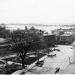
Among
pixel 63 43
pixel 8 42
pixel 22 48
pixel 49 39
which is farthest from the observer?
pixel 63 43

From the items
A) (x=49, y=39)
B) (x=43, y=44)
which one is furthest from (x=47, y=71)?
(x=49, y=39)

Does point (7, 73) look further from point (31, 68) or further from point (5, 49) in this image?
point (5, 49)

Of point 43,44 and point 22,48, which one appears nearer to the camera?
point 22,48

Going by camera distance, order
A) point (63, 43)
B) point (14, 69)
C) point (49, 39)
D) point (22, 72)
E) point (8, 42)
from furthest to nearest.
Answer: point (63, 43)
point (49, 39)
point (8, 42)
point (14, 69)
point (22, 72)

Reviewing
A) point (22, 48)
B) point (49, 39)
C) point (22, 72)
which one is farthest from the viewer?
point (49, 39)

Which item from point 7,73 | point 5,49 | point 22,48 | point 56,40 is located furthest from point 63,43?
point 7,73

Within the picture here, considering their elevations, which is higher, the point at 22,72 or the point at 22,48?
the point at 22,48

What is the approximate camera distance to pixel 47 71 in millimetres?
26672

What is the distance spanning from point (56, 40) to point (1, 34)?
72.6 feet

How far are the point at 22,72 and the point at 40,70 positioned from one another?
10.7 feet

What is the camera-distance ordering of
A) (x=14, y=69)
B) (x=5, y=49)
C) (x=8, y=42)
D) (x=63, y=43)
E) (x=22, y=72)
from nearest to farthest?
1. (x=22, y=72)
2. (x=14, y=69)
3. (x=5, y=49)
4. (x=8, y=42)
5. (x=63, y=43)

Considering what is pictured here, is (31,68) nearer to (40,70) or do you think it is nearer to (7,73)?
(40,70)

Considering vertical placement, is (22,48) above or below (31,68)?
above

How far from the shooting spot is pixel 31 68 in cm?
2852
